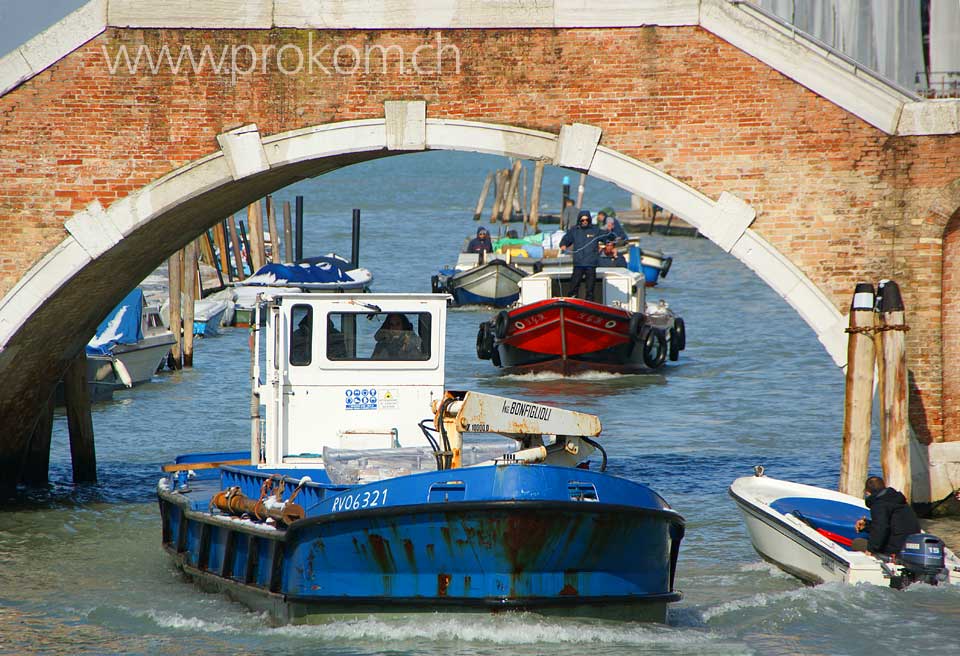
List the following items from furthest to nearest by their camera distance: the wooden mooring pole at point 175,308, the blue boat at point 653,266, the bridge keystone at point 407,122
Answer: the blue boat at point 653,266 < the wooden mooring pole at point 175,308 < the bridge keystone at point 407,122

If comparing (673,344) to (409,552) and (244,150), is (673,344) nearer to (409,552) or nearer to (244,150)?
(244,150)

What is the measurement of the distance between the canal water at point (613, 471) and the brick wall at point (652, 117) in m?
2.75

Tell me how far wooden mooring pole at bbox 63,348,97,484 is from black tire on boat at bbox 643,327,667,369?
1205 centimetres

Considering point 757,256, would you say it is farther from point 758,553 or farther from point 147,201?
point 147,201

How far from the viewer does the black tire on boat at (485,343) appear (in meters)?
26.7

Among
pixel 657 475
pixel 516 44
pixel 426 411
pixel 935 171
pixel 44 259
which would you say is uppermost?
pixel 516 44

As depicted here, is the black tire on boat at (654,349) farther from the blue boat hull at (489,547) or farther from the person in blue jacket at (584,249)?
the blue boat hull at (489,547)

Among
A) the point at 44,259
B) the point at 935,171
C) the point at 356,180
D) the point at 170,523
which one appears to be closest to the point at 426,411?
the point at 170,523

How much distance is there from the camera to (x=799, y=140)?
Result: 42.3 ft

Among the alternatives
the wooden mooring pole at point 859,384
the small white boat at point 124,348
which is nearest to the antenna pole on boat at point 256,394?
the wooden mooring pole at point 859,384

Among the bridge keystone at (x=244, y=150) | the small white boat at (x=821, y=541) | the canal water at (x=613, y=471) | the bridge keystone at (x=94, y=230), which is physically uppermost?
the bridge keystone at (x=244, y=150)

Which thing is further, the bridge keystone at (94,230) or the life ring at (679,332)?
the life ring at (679,332)

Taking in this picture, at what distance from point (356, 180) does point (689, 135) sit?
91020mm

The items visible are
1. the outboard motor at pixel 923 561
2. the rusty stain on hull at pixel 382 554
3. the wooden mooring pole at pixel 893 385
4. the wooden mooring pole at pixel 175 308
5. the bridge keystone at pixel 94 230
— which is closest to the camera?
the rusty stain on hull at pixel 382 554
